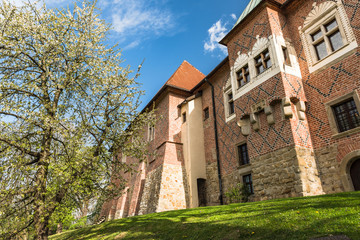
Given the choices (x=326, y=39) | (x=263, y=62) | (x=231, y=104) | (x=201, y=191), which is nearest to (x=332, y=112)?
(x=326, y=39)

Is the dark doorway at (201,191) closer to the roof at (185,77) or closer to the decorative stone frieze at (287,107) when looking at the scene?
the roof at (185,77)

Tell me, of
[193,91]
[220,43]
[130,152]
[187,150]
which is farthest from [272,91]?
[193,91]

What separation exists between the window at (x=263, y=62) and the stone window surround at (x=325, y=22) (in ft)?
5.52

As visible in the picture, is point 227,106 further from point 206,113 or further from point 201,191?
point 201,191

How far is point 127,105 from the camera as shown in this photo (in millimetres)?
10719

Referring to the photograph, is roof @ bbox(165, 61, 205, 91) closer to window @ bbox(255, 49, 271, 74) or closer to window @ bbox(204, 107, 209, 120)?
window @ bbox(204, 107, 209, 120)

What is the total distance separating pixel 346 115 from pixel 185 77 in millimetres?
14545

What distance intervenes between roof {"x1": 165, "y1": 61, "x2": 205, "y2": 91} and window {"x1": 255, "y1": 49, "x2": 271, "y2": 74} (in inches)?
331

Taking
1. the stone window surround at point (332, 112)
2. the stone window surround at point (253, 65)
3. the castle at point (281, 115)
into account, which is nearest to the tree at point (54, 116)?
the castle at point (281, 115)

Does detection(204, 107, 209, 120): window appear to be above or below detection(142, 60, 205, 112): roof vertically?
below

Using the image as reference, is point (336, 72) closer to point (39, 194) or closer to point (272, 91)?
point (272, 91)

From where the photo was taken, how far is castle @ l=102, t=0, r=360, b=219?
9.05 m

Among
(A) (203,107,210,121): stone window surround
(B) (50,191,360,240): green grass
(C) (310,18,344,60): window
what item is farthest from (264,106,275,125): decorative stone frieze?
(A) (203,107,210,121): stone window surround

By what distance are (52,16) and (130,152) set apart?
6315 millimetres
